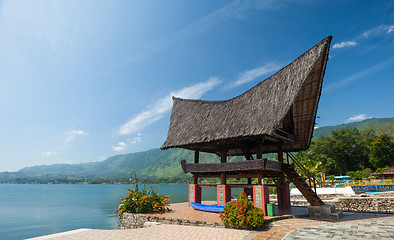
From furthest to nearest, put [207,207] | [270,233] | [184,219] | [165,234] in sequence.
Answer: [207,207], [184,219], [165,234], [270,233]

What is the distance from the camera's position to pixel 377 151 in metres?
47.3

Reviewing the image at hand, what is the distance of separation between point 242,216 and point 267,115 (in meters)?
4.93

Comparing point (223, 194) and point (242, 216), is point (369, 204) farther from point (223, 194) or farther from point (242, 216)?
point (242, 216)

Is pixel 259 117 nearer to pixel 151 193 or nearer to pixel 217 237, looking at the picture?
pixel 217 237

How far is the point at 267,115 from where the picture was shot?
1149 centimetres

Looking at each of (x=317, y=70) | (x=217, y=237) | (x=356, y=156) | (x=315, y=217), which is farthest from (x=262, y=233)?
(x=356, y=156)

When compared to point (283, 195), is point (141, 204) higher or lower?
lower

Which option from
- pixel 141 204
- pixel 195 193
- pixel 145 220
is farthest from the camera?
pixel 195 193

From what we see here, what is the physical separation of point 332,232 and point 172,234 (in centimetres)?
559

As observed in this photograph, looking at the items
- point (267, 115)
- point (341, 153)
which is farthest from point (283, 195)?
point (341, 153)

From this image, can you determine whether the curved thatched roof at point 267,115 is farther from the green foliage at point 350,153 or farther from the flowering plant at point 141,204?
the green foliage at point 350,153

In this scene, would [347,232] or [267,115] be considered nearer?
[347,232]

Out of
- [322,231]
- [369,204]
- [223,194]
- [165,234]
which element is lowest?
[369,204]

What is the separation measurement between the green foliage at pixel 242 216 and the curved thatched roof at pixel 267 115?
326 centimetres
